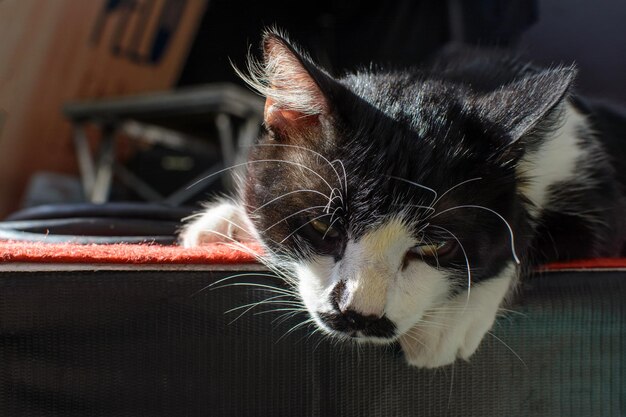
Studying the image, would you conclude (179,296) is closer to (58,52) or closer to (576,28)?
(576,28)

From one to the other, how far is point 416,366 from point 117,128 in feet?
5.56

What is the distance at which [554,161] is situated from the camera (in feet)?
3.15

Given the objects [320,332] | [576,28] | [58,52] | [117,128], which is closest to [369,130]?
[320,332]

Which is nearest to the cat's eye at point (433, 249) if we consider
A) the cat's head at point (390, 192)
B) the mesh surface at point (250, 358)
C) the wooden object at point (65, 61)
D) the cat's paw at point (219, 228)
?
the cat's head at point (390, 192)

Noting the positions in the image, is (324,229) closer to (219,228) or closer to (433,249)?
(433,249)

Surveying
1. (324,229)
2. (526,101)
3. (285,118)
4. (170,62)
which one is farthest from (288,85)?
(170,62)

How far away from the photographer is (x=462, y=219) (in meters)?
0.74

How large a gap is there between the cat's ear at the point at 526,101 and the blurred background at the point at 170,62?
88cm

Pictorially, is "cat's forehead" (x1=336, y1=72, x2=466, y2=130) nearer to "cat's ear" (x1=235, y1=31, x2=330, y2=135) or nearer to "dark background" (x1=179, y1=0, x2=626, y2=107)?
"cat's ear" (x1=235, y1=31, x2=330, y2=135)

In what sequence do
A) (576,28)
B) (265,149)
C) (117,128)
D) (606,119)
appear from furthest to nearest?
(117,128), (576,28), (606,119), (265,149)

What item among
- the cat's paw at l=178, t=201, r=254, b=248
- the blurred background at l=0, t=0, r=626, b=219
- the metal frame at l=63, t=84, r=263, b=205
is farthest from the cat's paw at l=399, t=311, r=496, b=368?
the metal frame at l=63, t=84, r=263, b=205

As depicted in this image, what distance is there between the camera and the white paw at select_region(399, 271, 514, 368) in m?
0.74

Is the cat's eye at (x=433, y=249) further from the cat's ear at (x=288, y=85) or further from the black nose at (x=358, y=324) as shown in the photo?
the cat's ear at (x=288, y=85)

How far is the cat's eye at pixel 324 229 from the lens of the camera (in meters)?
0.74
